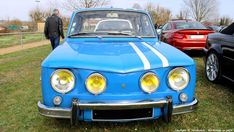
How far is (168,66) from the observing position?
10.3 feet

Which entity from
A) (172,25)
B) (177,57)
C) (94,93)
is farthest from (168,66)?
(172,25)

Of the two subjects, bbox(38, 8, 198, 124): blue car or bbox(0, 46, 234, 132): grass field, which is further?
bbox(0, 46, 234, 132): grass field

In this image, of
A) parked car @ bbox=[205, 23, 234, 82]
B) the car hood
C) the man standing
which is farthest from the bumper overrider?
the man standing

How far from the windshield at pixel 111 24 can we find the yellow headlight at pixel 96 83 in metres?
1.48

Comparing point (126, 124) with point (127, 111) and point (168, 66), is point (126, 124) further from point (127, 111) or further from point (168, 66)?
point (168, 66)

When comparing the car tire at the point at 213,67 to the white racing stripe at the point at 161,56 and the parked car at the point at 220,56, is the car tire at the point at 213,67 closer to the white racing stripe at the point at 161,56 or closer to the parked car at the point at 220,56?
the parked car at the point at 220,56

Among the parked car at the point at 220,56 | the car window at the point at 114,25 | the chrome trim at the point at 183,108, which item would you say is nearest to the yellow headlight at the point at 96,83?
the chrome trim at the point at 183,108

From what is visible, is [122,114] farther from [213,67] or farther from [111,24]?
[213,67]

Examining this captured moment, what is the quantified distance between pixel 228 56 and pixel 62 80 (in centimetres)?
330

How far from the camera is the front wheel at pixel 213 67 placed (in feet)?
18.4

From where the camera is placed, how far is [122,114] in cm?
312

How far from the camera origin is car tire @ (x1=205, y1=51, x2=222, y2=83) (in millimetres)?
5551

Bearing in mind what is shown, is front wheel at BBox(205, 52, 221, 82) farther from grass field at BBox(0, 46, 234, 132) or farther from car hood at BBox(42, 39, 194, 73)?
car hood at BBox(42, 39, 194, 73)

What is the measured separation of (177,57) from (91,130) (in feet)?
4.64
